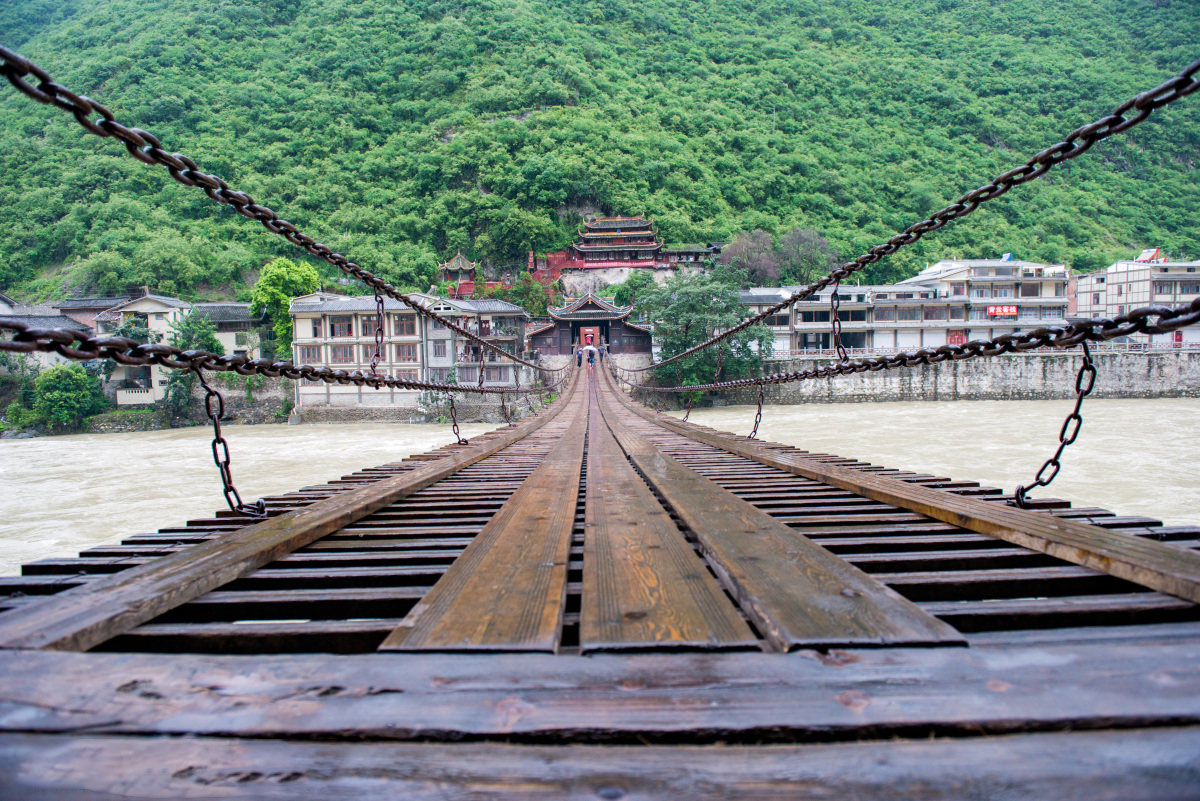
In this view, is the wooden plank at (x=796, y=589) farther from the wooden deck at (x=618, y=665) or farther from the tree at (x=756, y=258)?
the tree at (x=756, y=258)

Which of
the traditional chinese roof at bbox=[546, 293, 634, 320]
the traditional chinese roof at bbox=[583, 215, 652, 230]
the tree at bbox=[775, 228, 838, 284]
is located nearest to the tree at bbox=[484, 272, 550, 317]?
the traditional chinese roof at bbox=[546, 293, 634, 320]

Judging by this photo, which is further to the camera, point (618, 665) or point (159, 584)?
point (159, 584)

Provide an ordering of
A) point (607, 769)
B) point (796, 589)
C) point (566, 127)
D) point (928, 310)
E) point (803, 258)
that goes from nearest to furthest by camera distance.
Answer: point (607, 769) < point (796, 589) < point (928, 310) < point (803, 258) < point (566, 127)

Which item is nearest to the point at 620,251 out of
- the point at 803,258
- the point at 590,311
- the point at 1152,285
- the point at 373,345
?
the point at 803,258

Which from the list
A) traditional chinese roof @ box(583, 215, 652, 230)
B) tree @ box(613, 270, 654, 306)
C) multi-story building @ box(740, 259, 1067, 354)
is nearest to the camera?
multi-story building @ box(740, 259, 1067, 354)

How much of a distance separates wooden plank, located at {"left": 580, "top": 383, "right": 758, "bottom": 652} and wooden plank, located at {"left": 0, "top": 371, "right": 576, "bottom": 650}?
3.34 feet

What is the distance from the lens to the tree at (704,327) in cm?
2648

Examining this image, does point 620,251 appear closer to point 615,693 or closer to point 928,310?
point 928,310

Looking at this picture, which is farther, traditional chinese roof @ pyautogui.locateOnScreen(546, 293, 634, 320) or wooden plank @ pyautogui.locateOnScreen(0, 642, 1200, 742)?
traditional chinese roof @ pyautogui.locateOnScreen(546, 293, 634, 320)

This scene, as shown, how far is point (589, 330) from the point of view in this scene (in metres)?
36.5

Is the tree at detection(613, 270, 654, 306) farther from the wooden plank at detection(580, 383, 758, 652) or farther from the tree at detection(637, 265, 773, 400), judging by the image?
the wooden plank at detection(580, 383, 758, 652)

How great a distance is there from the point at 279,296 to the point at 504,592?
1360 inches

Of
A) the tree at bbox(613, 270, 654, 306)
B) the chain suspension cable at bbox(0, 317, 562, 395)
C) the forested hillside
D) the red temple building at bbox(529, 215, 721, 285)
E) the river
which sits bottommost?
the river

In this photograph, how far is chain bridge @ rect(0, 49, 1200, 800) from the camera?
869mm
